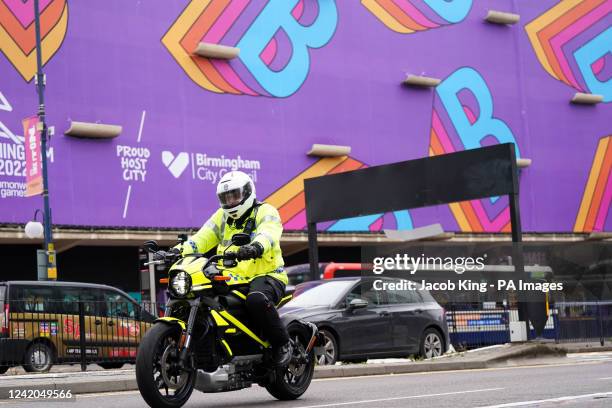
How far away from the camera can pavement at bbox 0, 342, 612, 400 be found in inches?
465

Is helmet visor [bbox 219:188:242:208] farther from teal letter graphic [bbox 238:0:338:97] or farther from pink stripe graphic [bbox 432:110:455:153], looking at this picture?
pink stripe graphic [bbox 432:110:455:153]

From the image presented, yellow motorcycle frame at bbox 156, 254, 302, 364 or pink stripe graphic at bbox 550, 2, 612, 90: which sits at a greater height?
pink stripe graphic at bbox 550, 2, 612, 90

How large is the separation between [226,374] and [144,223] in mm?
30371

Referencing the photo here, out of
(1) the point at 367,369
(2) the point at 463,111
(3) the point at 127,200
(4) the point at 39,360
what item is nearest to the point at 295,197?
(3) the point at 127,200

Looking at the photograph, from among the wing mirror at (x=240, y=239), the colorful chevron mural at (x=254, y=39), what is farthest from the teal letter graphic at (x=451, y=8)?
the wing mirror at (x=240, y=239)

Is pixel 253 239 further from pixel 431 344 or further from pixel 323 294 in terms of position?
pixel 431 344

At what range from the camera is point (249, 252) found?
865 centimetres

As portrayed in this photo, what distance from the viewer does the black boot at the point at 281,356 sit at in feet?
30.4

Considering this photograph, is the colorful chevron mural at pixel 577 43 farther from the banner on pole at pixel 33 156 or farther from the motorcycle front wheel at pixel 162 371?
the motorcycle front wheel at pixel 162 371

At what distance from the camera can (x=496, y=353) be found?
17.8 metres

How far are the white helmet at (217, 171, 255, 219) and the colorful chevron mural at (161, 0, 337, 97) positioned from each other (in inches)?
1238

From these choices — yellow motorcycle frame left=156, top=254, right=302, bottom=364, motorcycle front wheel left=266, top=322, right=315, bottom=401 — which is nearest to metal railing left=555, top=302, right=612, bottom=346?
motorcycle front wheel left=266, top=322, right=315, bottom=401

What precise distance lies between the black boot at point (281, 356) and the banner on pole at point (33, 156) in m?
20.4

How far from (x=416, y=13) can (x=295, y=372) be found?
131 feet
